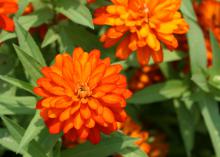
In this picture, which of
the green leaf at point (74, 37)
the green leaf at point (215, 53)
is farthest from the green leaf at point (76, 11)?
the green leaf at point (215, 53)

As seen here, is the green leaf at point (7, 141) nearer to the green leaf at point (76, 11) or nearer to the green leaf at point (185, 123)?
the green leaf at point (76, 11)

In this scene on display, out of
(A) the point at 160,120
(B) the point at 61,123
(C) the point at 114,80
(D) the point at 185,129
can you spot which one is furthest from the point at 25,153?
(A) the point at 160,120

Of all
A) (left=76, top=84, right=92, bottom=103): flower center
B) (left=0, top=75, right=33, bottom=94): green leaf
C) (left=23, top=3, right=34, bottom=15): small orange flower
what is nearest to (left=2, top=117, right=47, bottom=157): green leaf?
(left=0, top=75, right=33, bottom=94): green leaf

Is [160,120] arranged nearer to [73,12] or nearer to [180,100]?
[180,100]

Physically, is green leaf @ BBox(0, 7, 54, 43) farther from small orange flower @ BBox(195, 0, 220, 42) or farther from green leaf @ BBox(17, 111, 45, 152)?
small orange flower @ BBox(195, 0, 220, 42)

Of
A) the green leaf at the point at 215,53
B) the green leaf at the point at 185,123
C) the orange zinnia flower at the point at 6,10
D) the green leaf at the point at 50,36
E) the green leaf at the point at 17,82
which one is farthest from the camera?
the green leaf at the point at 185,123

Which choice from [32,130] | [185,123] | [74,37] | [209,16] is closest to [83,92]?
[32,130]
